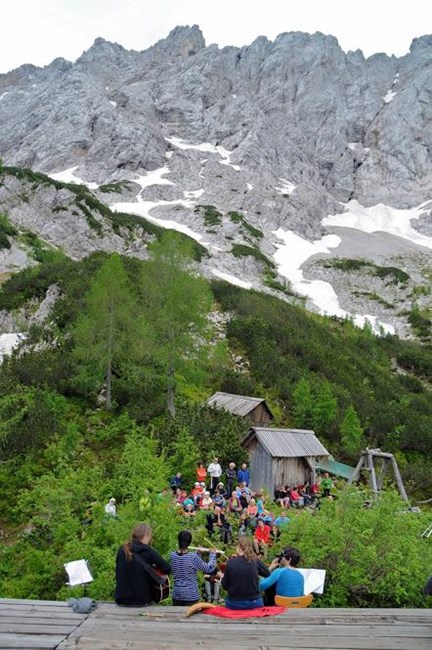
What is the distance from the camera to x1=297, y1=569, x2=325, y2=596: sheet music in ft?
22.3

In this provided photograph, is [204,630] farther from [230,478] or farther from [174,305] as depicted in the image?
[174,305]

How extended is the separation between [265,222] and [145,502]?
379ft

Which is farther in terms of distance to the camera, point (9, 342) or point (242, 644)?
point (9, 342)

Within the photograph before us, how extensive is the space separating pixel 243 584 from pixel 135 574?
4.20 feet

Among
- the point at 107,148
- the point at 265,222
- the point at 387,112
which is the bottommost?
the point at 265,222

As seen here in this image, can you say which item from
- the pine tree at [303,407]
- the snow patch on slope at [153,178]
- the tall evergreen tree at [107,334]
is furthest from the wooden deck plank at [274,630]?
the snow patch on slope at [153,178]

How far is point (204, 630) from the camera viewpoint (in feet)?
16.8

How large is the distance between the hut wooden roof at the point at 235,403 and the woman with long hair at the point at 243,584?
17.9 metres

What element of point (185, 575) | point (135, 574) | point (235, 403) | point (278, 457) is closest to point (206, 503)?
point (278, 457)

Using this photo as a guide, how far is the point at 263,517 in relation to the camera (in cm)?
1302

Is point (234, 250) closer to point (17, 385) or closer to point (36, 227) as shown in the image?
point (36, 227)

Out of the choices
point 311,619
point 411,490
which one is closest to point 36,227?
point 411,490

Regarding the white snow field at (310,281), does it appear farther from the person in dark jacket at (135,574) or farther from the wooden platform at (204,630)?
the person in dark jacket at (135,574)

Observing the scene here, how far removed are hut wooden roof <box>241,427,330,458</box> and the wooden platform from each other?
1494 cm
